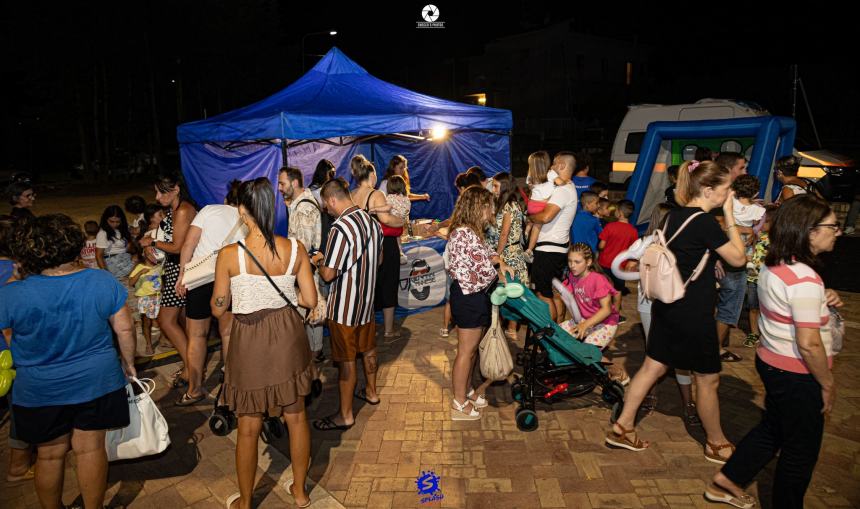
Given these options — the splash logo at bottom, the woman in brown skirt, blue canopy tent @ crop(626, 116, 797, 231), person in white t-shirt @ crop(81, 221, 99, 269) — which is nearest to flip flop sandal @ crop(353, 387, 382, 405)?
the splash logo at bottom

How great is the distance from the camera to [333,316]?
13.1 ft

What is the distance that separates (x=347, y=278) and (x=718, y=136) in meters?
7.89

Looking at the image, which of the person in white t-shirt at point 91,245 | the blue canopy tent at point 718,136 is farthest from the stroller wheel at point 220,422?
the blue canopy tent at point 718,136

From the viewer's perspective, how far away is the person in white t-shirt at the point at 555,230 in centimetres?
527

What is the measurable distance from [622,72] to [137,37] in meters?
34.2

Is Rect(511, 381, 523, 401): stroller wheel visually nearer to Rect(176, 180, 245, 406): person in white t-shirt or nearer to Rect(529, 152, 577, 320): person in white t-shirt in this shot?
Rect(529, 152, 577, 320): person in white t-shirt

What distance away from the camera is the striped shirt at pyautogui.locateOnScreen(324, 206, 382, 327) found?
3850 mm

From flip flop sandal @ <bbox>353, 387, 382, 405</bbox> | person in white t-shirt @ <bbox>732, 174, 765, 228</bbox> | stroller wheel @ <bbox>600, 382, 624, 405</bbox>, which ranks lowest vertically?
flip flop sandal @ <bbox>353, 387, 382, 405</bbox>

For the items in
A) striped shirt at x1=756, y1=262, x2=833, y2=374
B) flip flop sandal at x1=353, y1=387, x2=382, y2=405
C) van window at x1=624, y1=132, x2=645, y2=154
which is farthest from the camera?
van window at x1=624, y1=132, x2=645, y2=154

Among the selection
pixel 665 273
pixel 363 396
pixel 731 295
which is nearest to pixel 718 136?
pixel 731 295

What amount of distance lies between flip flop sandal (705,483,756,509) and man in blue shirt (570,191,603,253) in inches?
121

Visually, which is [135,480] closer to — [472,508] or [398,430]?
[398,430]

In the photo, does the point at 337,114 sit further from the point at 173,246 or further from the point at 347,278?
the point at 347,278

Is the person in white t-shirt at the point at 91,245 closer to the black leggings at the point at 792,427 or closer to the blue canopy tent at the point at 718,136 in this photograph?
the black leggings at the point at 792,427
